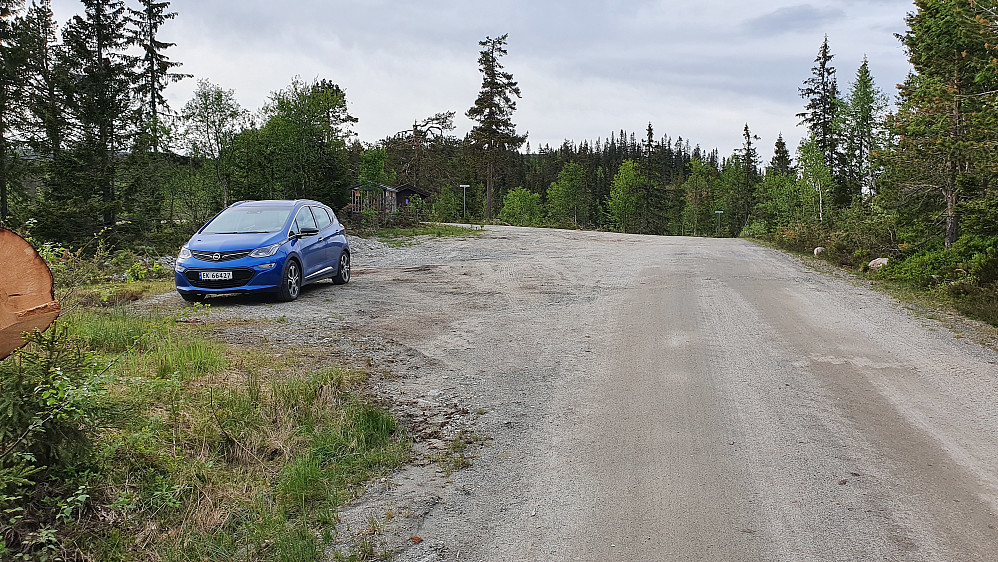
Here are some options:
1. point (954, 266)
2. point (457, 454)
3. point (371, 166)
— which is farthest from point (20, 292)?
point (371, 166)

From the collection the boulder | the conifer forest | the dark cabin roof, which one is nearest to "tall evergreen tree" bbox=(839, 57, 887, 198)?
the conifer forest

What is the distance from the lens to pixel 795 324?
30.2ft

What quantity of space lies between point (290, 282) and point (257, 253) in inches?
31.6

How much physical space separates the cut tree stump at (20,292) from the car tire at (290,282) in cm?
774

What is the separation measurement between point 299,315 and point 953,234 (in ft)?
52.4

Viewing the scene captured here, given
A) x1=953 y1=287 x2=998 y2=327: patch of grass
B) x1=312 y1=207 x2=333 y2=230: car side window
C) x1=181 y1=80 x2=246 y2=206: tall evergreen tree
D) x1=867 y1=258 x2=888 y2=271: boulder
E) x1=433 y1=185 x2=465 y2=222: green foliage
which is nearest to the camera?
x1=953 y1=287 x2=998 y2=327: patch of grass

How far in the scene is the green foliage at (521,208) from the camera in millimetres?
84350

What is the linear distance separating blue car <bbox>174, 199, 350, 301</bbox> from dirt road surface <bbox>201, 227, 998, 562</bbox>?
0.53 metres

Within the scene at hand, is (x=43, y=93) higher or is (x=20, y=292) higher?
(x=43, y=93)

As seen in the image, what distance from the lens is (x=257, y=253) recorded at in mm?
10758

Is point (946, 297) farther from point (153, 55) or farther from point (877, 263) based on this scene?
point (153, 55)

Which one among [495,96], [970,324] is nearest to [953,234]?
[970,324]

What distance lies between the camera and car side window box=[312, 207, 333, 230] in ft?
42.3

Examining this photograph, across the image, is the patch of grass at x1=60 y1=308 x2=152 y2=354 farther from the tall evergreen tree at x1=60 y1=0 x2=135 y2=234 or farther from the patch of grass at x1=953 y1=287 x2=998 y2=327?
the tall evergreen tree at x1=60 y1=0 x2=135 y2=234
